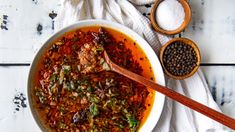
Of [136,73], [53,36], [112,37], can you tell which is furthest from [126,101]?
[53,36]

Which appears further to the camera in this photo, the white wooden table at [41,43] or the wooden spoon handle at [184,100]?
the white wooden table at [41,43]

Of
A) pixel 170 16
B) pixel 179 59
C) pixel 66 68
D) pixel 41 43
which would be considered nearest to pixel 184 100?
pixel 179 59

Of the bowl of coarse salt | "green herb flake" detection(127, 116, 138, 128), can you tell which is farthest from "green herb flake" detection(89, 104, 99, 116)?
the bowl of coarse salt

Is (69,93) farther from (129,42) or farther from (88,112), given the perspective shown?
(129,42)

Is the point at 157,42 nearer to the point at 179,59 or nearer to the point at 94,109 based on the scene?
the point at 179,59

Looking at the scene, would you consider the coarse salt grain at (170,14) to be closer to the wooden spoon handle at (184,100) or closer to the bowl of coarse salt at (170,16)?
the bowl of coarse salt at (170,16)

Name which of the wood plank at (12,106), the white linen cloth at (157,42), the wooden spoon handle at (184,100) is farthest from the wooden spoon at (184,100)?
the wood plank at (12,106)
